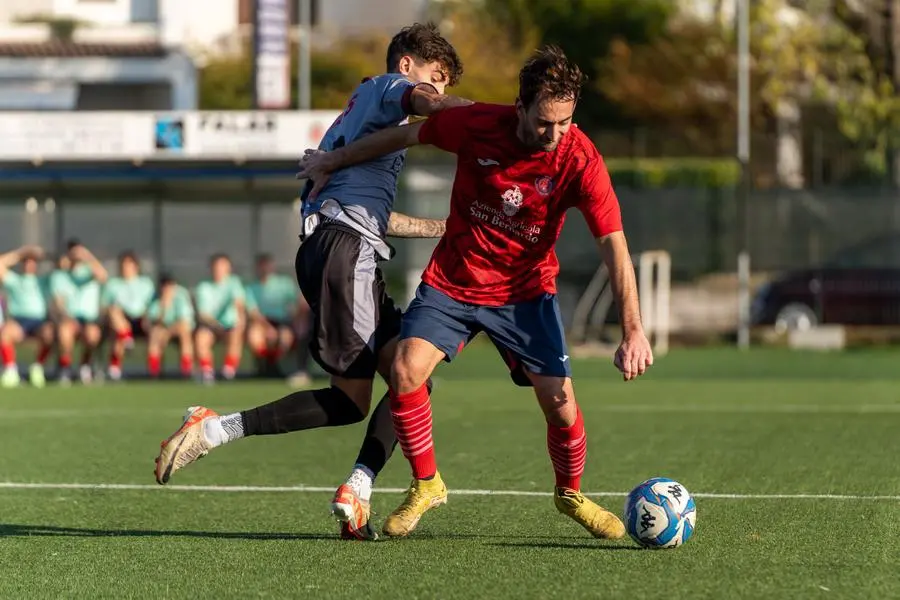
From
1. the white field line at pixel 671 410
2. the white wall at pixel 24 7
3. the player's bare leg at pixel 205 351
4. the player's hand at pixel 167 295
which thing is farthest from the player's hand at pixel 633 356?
the white wall at pixel 24 7

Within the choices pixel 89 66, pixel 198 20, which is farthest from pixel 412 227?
pixel 198 20

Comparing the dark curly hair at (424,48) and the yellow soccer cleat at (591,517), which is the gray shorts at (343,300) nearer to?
the dark curly hair at (424,48)

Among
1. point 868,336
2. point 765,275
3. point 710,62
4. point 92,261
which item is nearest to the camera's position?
point 92,261

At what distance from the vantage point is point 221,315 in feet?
67.5

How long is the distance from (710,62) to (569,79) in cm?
3802

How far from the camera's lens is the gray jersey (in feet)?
23.8

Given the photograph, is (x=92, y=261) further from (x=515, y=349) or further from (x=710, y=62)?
(x=710, y=62)

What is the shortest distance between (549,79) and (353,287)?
1.34 meters

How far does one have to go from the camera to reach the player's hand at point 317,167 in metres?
7.28

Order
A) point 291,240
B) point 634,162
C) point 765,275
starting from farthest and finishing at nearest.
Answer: point 634,162 < point 765,275 < point 291,240

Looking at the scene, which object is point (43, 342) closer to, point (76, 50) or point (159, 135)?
point (159, 135)

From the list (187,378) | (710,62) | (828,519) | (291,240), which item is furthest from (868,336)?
(828,519)

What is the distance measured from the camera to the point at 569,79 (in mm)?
6543

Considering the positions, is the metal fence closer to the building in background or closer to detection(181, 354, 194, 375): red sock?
detection(181, 354, 194, 375): red sock
